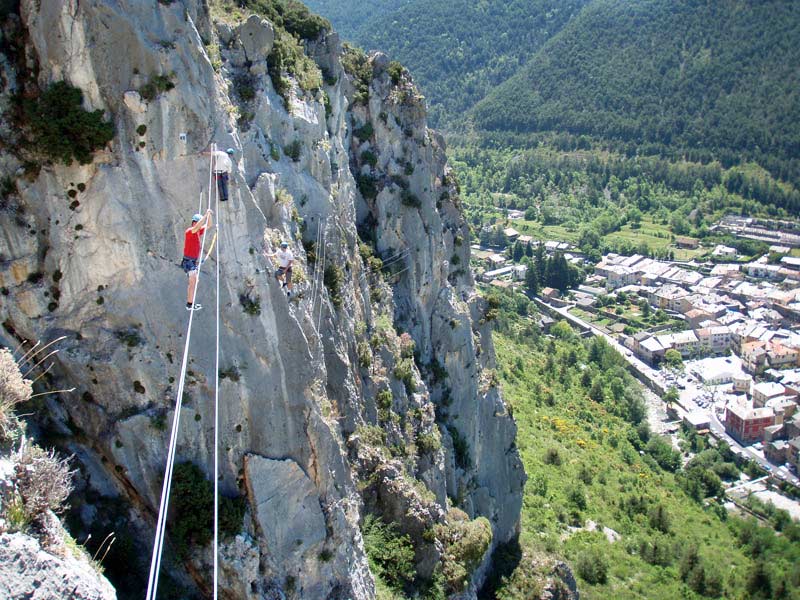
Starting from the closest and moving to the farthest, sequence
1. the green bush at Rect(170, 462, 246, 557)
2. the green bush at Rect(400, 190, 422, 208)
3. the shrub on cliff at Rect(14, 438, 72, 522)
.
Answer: the shrub on cliff at Rect(14, 438, 72, 522) → the green bush at Rect(170, 462, 246, 557) → the green bush at Rect(400, 190, 422, 208)

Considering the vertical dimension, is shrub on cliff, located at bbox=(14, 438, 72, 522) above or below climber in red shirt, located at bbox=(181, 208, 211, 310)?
below

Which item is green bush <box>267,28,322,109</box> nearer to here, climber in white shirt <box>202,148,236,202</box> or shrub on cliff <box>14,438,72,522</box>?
climber in white shirt <box>202,148,236,202</box>

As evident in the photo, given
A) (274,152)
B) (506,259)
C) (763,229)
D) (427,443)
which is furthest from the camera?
(763,229)

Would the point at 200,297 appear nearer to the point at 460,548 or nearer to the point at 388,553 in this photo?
the point at 388,553

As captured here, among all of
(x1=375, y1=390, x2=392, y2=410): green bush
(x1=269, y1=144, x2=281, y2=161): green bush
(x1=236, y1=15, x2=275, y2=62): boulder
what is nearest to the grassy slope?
(x1=375, y1=390, x2=392, y2=410): green bush

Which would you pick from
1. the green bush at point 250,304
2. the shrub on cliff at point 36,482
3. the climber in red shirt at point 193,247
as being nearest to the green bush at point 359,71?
the green bush at point 250,304

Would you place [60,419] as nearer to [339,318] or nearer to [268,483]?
[268,483]

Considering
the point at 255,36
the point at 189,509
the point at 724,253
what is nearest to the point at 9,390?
the point at 189,509
